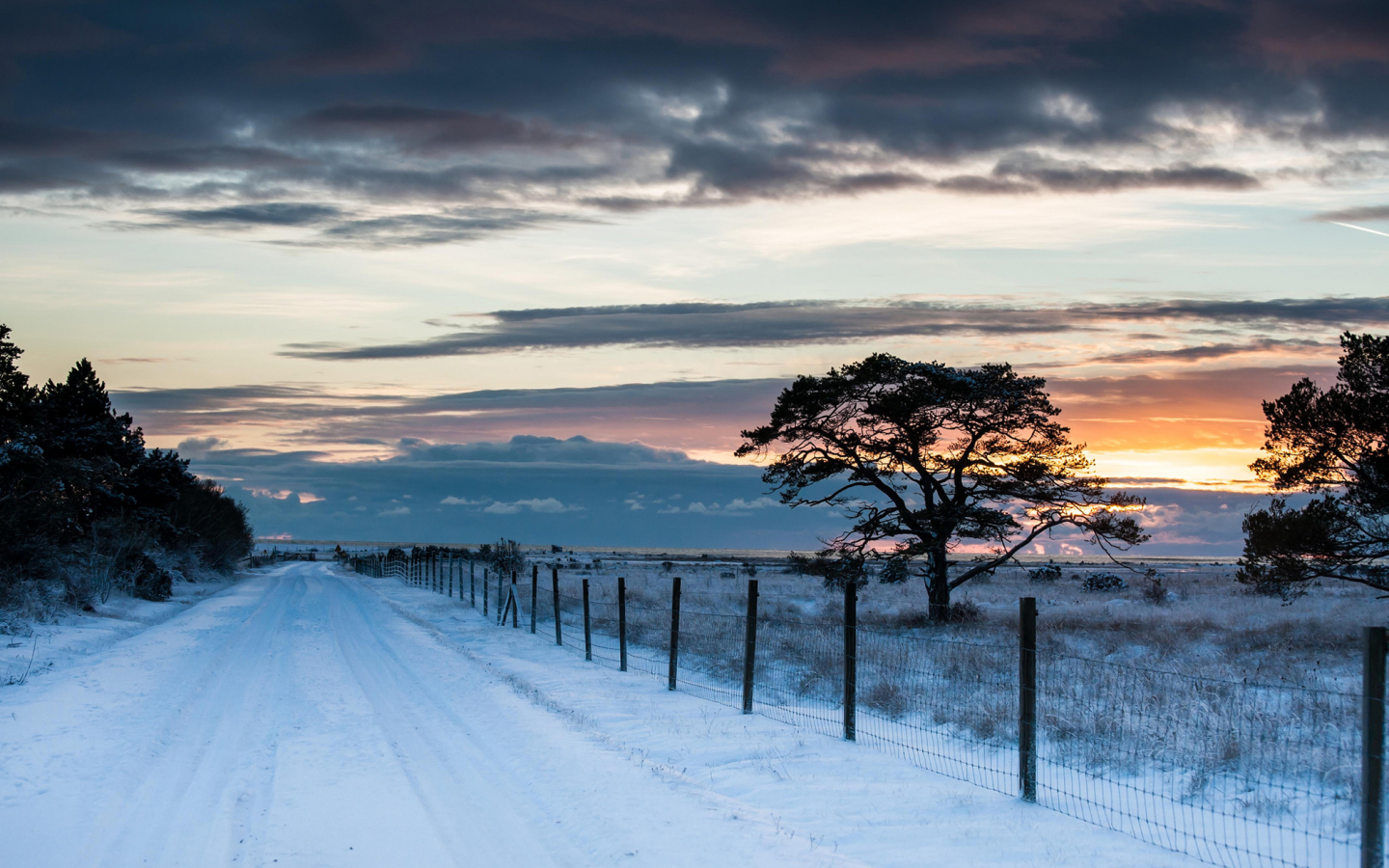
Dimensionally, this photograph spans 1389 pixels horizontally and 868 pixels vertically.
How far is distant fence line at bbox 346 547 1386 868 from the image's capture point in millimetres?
7922

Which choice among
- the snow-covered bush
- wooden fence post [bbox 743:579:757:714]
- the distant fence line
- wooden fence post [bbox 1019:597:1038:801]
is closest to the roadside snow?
the distant fence line

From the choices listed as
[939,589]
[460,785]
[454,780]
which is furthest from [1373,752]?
[939,589]

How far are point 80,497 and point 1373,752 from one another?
42672 mm

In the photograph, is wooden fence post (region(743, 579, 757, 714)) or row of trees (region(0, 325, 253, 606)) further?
A: row of trees (region(0, 325, 253, 606))

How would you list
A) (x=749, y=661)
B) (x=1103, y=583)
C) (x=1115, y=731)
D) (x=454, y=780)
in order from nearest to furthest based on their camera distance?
(x=454, y=780) < (x=1115, y=731) < (x=749, y=661) < (x=1103, y=583)

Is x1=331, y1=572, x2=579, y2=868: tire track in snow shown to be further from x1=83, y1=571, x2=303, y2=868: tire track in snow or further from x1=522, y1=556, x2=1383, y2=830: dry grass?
x1=522, y1=556, x2=1383, y2=830: dry grass

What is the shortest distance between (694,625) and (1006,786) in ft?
54.6

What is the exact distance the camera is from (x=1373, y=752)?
5.97 metres

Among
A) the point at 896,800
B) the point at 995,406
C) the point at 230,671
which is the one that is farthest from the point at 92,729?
the point at 995,406

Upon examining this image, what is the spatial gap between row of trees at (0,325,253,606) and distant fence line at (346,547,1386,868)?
758 inches

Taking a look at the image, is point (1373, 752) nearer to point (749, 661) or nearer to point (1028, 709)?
point (1028, 709)

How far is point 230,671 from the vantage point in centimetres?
1753

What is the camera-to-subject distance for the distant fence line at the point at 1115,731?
7922mm

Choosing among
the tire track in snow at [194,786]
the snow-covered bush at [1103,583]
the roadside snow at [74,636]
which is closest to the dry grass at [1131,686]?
the tire track in snow at [194,786]
